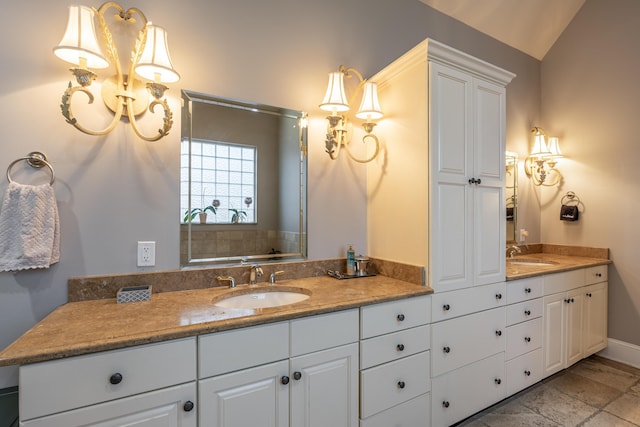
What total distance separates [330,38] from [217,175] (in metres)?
1.18

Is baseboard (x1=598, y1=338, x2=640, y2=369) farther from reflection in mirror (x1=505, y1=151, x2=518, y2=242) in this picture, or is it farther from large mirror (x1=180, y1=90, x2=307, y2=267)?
large mirror (x1=180, y1=90, x2=307, y2=267)

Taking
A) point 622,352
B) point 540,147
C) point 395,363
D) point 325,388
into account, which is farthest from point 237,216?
point 622,352

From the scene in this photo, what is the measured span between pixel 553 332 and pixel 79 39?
3296mm

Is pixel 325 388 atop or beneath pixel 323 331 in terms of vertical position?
beneath

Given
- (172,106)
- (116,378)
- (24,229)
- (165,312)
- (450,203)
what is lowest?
(116,378)

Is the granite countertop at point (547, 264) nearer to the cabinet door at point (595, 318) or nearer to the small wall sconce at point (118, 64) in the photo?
the cabinet door at point (595, 318)

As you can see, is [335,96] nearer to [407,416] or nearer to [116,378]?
[116,378]

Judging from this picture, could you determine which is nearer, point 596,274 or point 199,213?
point 199,213

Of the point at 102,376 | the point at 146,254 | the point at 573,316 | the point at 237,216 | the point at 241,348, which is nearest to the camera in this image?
the point at 102,376

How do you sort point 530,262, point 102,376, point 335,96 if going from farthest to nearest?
point 530,262 < point 335,96 < point 102,376

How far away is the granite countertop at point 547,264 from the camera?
217cm

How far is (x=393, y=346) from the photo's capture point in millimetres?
1546

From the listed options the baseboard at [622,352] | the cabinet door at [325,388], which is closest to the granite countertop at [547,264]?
the baseboard at [622,352]

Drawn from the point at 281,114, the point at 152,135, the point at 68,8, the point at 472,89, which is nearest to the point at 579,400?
the point at 472,89
